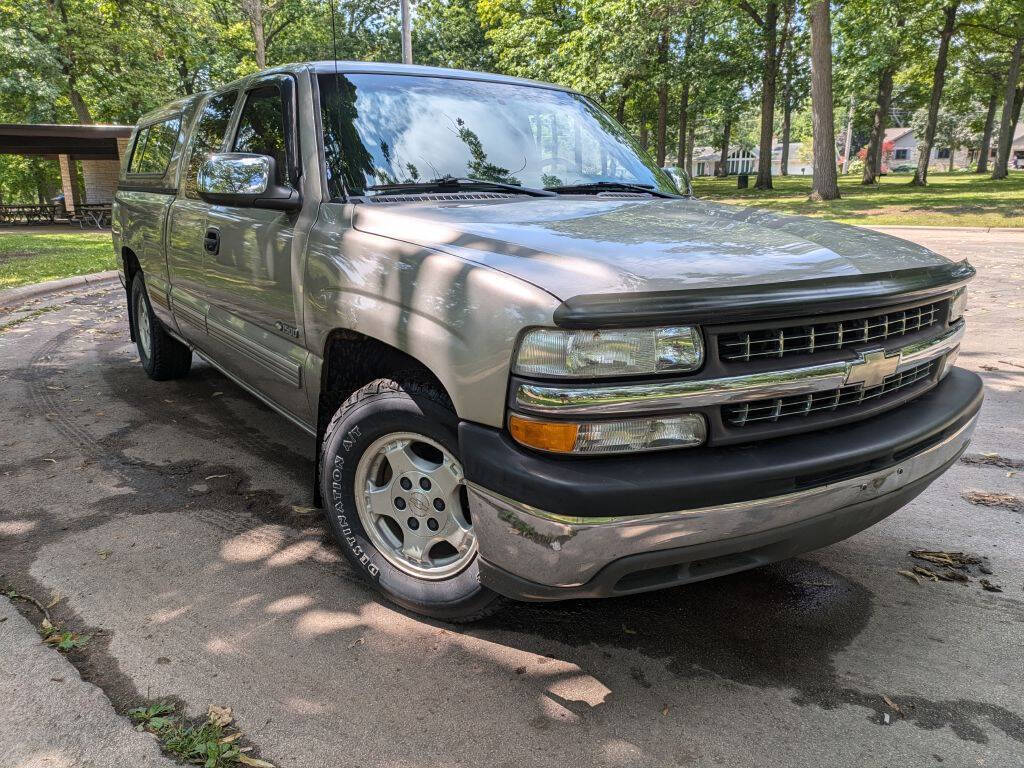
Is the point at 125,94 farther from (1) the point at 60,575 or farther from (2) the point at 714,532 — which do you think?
(2) the point at 714,532

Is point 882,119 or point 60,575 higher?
point 882,119

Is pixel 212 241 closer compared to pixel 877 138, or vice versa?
pixel 212 241

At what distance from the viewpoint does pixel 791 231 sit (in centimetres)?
267

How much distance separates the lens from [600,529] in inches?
75.6

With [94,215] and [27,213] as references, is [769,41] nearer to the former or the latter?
[94,215]

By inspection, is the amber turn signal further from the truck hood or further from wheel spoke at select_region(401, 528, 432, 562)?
wheel spoke at select_region(401, 528, 432, 562)

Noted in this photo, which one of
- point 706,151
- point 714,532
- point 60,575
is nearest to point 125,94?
point 60,575

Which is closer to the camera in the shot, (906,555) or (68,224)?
(906,555)

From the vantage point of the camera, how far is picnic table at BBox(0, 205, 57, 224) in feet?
84.8

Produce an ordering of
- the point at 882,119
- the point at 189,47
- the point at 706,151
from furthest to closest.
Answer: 1. the point at 706,151
2. the point at 882,119
3. the point at 189,47

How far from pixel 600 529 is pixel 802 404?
0.72 m

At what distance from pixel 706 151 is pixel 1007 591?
13776 centimetres

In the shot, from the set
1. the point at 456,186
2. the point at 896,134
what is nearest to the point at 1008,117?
the point at 456,186

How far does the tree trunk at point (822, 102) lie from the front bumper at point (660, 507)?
20.1m
